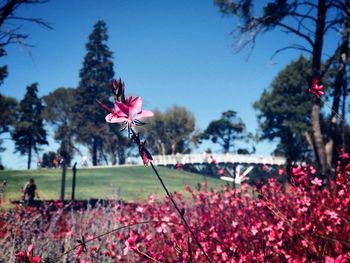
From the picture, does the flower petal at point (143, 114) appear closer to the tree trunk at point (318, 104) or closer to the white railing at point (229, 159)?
the tree trunk at point (318, 104)

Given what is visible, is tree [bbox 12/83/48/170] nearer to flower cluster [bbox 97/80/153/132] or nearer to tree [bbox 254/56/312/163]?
tree [bbox 254/56/312/163]

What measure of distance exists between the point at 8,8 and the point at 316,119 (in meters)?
7.96

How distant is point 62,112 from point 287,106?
35007mm

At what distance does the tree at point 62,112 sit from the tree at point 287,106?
29653 mm

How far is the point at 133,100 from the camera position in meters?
1.15

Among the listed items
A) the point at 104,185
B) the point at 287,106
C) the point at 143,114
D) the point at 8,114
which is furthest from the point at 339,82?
the point at 8,114

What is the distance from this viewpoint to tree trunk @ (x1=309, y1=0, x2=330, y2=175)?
813 centimetres

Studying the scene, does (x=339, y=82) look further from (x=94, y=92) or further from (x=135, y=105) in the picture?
(x=94, y=92)

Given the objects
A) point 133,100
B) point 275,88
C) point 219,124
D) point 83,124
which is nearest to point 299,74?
point 275,88

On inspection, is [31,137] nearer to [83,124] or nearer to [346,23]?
[83,124]

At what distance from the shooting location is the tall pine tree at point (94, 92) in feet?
148

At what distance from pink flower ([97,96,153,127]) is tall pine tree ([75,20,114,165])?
145 feet

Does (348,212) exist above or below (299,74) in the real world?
below

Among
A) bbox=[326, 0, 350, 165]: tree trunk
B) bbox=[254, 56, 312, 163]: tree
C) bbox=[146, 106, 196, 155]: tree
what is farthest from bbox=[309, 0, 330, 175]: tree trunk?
bbox=[146, 106, 196, 155]: tree
